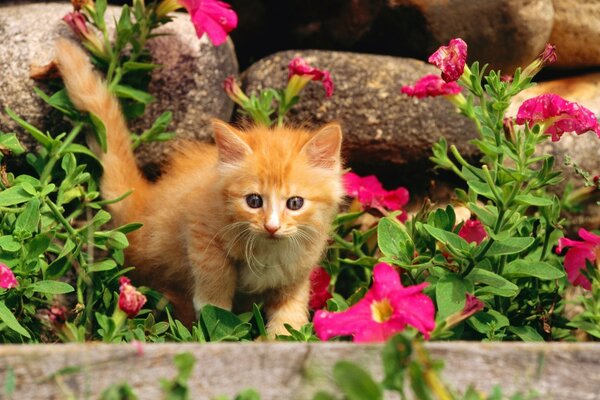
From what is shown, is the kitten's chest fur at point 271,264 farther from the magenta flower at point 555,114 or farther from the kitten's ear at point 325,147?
the magenta flower at point 555,114

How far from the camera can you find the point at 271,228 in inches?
101

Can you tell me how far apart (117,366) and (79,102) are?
159 centimetres

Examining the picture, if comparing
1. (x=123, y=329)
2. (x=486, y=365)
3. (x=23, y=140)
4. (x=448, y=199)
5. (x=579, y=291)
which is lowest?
(x=579, y=291)

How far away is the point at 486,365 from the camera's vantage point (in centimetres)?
163

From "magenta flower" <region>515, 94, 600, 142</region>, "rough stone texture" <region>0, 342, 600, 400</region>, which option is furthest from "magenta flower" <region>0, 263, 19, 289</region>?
"magenta flower" <region>515, 94, 600, 142</region>

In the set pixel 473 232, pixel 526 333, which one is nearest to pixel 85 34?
pixel 473 232

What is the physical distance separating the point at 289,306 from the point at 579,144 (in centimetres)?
142

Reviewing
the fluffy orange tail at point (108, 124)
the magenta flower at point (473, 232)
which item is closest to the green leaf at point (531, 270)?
the magenta flower at point (473, 232)

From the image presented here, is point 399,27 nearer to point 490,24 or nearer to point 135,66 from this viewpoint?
point 490,24

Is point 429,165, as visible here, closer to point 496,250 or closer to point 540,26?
point 540,26

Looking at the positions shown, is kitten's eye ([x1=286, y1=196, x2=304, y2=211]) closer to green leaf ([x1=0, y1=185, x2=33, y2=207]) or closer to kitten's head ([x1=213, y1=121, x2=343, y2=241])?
kitten's head ([x1=213, y1=121, x2=343, y2=241])

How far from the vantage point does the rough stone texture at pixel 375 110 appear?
11.1ft

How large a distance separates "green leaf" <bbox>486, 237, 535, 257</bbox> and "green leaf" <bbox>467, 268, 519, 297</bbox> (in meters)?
0.06

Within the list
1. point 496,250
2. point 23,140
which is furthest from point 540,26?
point 23,140
